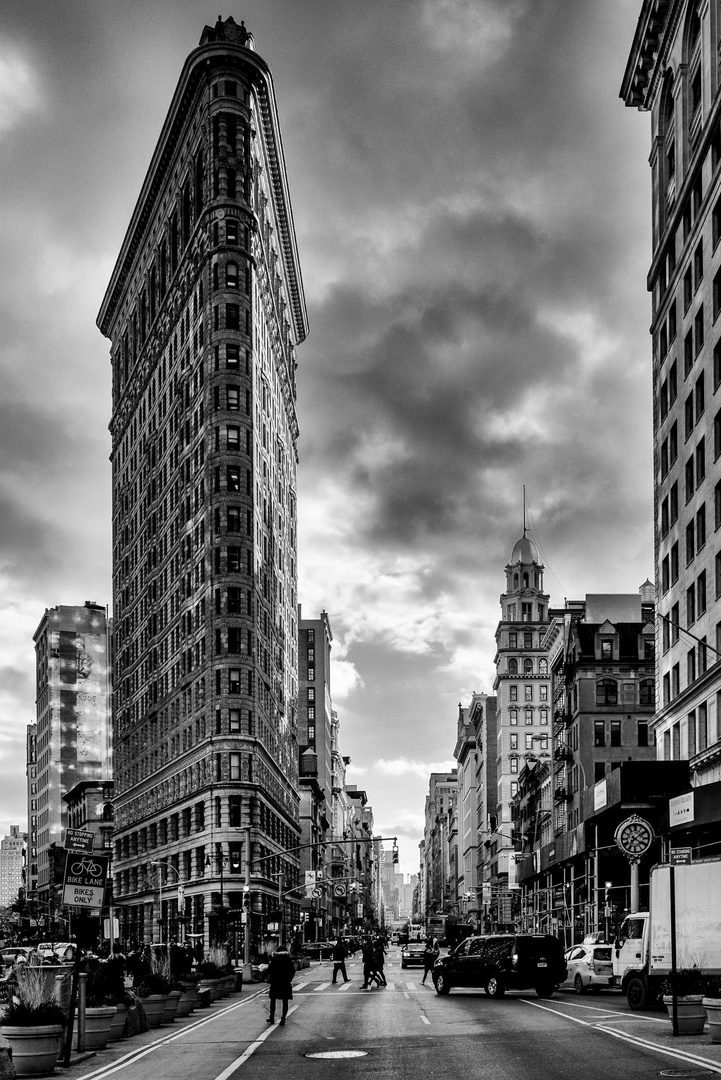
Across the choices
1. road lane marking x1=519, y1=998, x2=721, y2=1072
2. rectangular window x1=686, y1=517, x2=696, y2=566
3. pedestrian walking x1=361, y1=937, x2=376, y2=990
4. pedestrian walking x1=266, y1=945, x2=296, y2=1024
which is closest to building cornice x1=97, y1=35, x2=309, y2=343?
rectangular window x1=686, y1=517, x2=696, y2=566

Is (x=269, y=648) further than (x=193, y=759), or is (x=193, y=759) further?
(x=269, y=648)

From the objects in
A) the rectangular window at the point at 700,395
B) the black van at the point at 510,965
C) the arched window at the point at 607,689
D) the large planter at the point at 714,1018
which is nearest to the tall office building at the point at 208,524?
the arched window at the point at 607,689

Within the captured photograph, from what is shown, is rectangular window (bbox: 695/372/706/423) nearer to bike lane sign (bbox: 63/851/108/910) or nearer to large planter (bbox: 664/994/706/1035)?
large planter (bbox: 664/994/706/1035)

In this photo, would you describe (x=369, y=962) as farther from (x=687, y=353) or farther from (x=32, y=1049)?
(x=687, y=353)

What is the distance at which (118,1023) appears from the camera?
27.9m

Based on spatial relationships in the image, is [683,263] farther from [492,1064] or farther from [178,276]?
[178,276]

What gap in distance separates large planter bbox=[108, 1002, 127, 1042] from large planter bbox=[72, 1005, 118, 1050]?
45.7 inches

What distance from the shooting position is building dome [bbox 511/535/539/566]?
18975 cm

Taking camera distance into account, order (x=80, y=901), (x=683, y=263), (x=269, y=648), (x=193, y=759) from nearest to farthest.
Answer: (x=80, y=901), (x=683, y=263), (x=193, y=759), (x=269, y=648)

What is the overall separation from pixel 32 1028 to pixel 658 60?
64.6 m

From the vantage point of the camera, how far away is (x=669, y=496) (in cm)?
6394

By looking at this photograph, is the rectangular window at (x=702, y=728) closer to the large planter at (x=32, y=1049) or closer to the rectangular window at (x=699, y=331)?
the rectangular window at (x=699, y=331)

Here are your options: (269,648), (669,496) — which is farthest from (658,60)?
(269,648)

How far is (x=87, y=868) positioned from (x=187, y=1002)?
13.3 m
